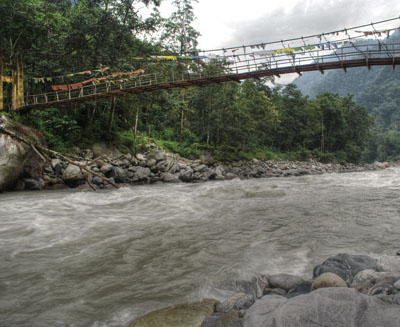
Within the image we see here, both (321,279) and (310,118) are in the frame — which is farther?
(310,118)

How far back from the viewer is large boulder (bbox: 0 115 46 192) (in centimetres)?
1006

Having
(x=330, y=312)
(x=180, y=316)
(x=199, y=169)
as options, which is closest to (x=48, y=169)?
(x=199, y=169)

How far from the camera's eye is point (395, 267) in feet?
9.64

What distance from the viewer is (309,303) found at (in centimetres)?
202

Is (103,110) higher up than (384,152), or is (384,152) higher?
(103,110)

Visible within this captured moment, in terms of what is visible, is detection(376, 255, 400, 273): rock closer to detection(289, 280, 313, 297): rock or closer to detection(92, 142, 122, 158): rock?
detection(289, 280, 313, 297): rock

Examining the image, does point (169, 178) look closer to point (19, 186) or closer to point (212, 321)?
point (19, 186)

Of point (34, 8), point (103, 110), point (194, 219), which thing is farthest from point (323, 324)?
point (103, 110)

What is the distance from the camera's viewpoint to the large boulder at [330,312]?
1.84 m

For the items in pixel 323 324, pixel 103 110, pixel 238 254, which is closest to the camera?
pixel 323 324

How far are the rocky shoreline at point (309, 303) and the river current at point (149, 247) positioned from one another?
368 millimetres

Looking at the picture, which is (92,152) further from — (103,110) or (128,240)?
(128,240)

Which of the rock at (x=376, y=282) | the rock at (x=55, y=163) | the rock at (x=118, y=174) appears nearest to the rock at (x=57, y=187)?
the rock at (x=55, y=163)

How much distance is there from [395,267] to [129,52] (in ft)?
57.2
